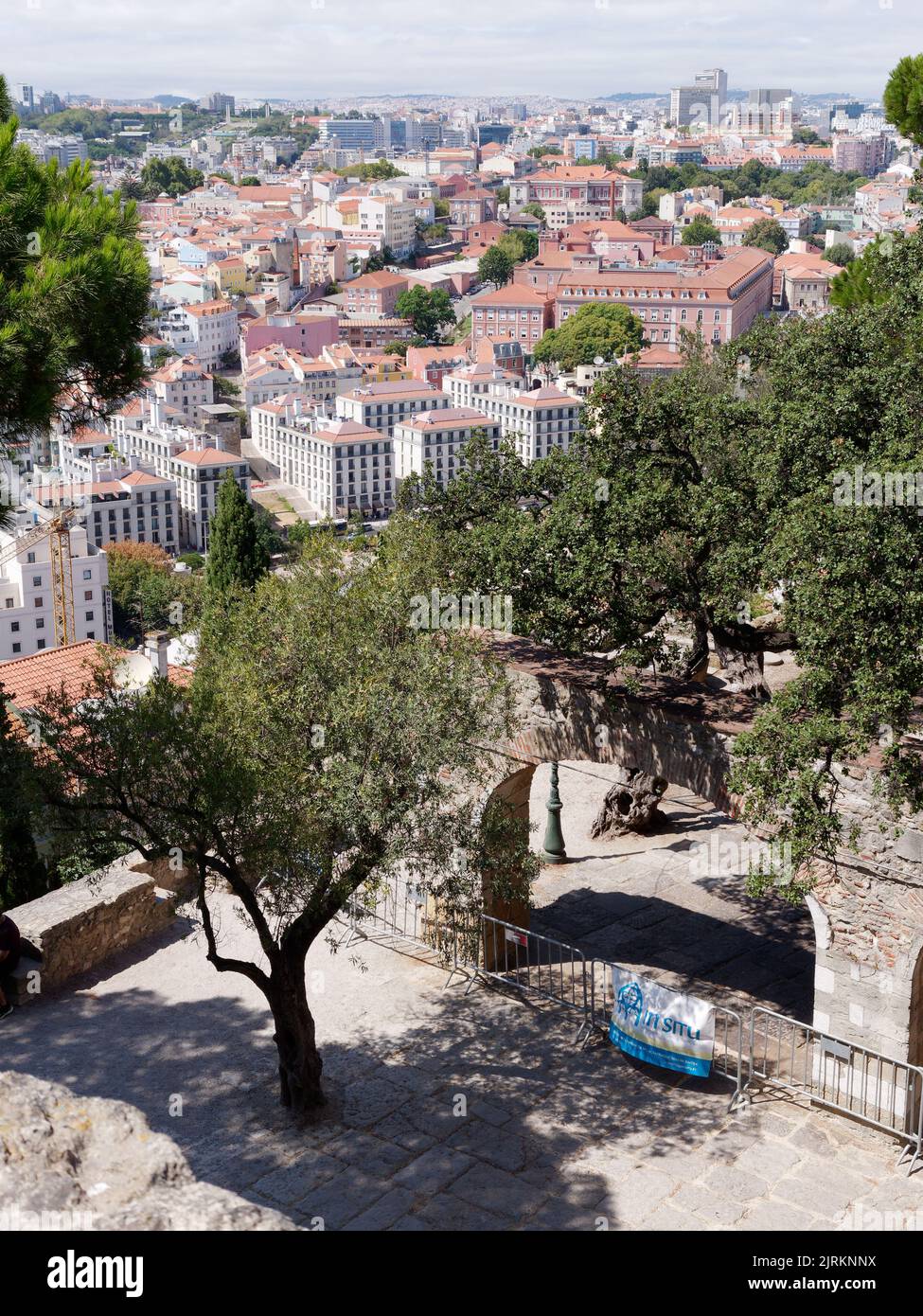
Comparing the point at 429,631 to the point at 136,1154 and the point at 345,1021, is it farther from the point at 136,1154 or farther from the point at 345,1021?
the point at 136,1154

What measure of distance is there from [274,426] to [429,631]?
412ft

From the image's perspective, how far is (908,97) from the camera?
815 inches

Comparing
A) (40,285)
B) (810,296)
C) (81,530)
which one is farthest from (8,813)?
(810,296)

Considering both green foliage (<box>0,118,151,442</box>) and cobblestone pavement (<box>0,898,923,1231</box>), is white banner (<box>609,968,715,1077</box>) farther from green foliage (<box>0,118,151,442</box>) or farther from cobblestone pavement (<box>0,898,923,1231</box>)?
green foliage (<box>0,118,151,442</box>)

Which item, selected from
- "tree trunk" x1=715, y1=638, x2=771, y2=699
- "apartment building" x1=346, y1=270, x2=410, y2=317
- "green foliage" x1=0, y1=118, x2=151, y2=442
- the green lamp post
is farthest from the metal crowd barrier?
"apartment building" x1=346, y1=270, x2=410, y2=317

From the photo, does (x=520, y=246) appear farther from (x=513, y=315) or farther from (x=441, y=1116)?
(x=441, y=1116)

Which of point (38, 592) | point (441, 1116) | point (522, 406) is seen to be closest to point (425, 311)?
point (522, 406)

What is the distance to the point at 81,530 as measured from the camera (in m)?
91.6

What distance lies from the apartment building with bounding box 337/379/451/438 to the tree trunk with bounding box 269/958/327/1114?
122221 mm

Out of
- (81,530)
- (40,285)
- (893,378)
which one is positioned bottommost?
(81,530)

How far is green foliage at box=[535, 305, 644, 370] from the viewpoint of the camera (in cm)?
13975

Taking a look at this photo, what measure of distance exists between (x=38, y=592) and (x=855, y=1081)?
82263 mm

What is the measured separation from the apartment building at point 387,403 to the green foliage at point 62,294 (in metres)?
120

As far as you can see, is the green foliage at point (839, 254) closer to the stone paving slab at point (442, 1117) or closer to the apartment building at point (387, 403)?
the apartment building at point (387, 403)
